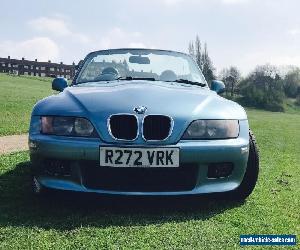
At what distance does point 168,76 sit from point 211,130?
1542mm

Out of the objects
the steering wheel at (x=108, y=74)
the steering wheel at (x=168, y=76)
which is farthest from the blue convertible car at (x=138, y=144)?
the steering wheel at (x=168, y=76)

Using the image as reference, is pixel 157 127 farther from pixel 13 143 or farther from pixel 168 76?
pixel 13 143

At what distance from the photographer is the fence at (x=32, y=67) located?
165 ft

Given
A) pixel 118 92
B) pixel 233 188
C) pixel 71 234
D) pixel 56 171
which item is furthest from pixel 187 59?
A: pixel 71 234

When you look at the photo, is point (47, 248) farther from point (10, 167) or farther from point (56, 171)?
point (10, 167)

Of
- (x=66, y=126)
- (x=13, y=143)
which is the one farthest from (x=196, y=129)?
(x=13, y=143)

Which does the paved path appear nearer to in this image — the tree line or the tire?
the tire

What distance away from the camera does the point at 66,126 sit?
338 centimetres

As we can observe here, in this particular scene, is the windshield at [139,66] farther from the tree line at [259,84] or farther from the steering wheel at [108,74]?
the tree line at [259,84]

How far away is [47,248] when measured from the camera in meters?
2.60

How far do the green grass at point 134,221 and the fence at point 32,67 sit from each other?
47.4m

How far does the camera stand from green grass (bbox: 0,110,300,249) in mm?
2754

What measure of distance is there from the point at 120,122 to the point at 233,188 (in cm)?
106

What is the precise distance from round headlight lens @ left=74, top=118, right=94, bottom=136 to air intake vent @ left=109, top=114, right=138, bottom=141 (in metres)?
0.16
